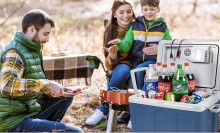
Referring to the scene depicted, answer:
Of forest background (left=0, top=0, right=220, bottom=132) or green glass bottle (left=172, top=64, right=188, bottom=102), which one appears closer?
green glass bottle (left=172, top=64, right=188, bottom=102)

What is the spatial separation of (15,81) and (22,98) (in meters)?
0.22

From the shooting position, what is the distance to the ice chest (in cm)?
259

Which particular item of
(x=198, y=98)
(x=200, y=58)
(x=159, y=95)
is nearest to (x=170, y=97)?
(x=159, y=95)

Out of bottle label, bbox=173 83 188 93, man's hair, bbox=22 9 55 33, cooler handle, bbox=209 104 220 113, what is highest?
man's hair, bbox=22 9 55 33

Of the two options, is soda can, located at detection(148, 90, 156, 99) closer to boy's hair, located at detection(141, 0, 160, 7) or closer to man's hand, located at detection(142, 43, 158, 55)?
man's hand, located at detection(142, 43, 158, 55)

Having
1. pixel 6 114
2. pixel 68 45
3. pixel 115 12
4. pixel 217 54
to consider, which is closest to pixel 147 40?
pixel 115 12

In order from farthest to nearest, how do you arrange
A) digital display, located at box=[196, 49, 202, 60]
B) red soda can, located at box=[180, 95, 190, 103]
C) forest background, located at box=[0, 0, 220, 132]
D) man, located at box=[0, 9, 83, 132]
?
forest background, located at box=[0, 0, 220, 132], digital display, located at box=[196, 49, 202, 60], man, located at box=[0, 9, 83, 132], red soda can, located at box=[180, 95, 190, 103]

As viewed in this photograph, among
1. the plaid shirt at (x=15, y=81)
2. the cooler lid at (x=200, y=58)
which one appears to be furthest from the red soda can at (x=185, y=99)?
the plaid shirt at (x=15, y=81)

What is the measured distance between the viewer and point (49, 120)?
3295 mm

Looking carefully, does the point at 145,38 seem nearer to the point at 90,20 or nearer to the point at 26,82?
the point at 26,82

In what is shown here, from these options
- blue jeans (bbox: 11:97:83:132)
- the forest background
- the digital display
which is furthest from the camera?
the forest background

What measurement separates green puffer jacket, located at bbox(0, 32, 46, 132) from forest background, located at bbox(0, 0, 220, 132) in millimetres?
2316

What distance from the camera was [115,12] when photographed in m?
3.94

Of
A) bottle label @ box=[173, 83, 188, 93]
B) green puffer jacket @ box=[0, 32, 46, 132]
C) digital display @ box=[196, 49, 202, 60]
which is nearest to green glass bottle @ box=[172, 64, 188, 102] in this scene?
A: bottle label @ box=[173, 83, 188, 93]
